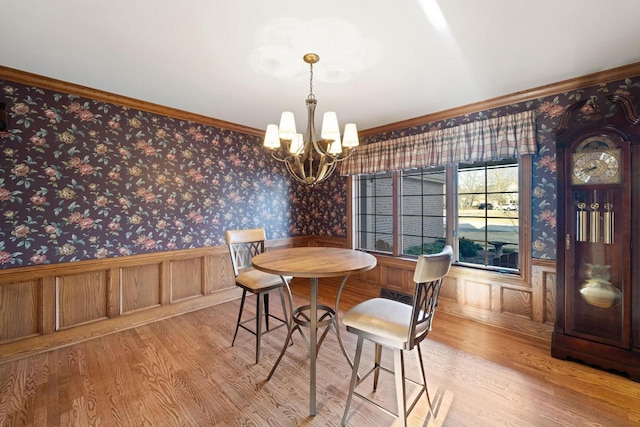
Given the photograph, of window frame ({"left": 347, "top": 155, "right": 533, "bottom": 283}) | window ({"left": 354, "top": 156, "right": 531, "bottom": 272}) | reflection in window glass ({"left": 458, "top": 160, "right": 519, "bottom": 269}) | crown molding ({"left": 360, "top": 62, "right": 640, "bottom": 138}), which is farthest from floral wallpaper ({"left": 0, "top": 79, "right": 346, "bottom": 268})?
reflection in window glass ({"left": 458, "top": 160, "right": 519, "bottom": 269})

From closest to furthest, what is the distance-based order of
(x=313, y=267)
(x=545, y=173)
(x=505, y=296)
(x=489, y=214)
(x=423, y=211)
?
(x=313, y=267), (x=545, y=173), (x=505, y=296), (x=489, y=214), (x=423, y=211)

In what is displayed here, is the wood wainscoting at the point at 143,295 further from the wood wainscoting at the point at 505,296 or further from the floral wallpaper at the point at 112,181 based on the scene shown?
the floral wallpaper at the point at 112,181

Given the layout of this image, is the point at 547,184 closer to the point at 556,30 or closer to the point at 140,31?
the point at 556,30

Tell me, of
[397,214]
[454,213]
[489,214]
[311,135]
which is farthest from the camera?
[397,214]

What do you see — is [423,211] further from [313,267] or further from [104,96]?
[104,96]

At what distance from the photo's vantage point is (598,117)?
2.15 m

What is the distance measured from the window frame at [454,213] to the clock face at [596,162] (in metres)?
0.48

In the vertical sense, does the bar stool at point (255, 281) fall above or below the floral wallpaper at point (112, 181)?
below


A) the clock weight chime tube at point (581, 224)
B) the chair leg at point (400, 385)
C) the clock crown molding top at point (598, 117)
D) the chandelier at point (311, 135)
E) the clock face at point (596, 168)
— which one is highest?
the clock crown molding top at point (598, 117)

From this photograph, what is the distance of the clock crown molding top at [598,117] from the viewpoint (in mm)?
2020

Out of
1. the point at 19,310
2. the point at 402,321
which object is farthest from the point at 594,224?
the point at 19,310

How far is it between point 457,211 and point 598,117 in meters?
1.49

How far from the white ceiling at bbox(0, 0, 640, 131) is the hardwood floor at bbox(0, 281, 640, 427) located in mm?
2526

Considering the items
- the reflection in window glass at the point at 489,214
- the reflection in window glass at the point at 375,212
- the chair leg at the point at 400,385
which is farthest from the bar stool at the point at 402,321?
the reflection in window glass at the point at 375,212
